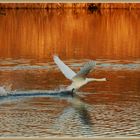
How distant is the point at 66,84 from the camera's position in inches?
209

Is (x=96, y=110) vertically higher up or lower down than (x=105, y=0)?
lower down

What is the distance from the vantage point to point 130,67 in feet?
19.8

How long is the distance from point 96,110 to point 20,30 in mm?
5623

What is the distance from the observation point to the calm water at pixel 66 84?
11.2 ft

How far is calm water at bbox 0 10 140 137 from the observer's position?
341 cm

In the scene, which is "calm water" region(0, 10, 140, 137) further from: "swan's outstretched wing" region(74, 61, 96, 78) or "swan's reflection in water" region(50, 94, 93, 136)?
"swan's outstretched wing" region(74, 61, 96, 78)

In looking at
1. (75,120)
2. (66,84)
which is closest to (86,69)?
(75,120)

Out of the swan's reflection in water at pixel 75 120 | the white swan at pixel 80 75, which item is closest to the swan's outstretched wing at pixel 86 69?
the white swan at pixel 80 75

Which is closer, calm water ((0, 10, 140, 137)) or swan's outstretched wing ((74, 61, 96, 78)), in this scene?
calm water ((0, 10, 140, 137))

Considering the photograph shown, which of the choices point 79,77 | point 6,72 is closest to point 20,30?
point 6,72

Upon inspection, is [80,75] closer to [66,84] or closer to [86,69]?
[86,69]

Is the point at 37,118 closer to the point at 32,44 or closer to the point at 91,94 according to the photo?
the point at 91,94

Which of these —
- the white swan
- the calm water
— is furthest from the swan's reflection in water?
the white swan

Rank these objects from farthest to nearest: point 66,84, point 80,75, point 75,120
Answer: point 66,84 < point 80,75 < point 75,120
